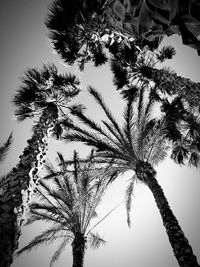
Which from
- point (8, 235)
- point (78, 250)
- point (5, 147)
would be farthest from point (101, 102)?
point (8, 235)

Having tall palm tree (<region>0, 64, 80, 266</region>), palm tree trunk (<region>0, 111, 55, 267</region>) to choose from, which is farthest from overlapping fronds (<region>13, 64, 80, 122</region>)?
palm tree trunk (<region>0, 111, 55, 267</region>)

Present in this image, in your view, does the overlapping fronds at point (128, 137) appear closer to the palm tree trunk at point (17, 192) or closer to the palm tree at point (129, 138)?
the palm tree at point (129, 138)

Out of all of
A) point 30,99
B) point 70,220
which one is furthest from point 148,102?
point 70,220

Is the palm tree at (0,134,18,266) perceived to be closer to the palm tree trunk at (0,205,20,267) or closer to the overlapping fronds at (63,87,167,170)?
the palm tree trunk at (0,205,20,267)

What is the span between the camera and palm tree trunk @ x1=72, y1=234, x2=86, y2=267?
30.3 ft

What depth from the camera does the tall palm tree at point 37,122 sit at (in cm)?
387

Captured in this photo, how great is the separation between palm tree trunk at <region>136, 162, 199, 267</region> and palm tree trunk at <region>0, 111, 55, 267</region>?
414cm

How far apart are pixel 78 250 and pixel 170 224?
4.86 m

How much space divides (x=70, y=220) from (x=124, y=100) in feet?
20.5

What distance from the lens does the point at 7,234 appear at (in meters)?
3.29

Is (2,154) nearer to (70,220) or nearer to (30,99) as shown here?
(30,99)

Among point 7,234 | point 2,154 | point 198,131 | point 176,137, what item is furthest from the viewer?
point 176,137

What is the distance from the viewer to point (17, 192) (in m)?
3.92

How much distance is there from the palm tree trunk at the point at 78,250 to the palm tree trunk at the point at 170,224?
3923 mm
